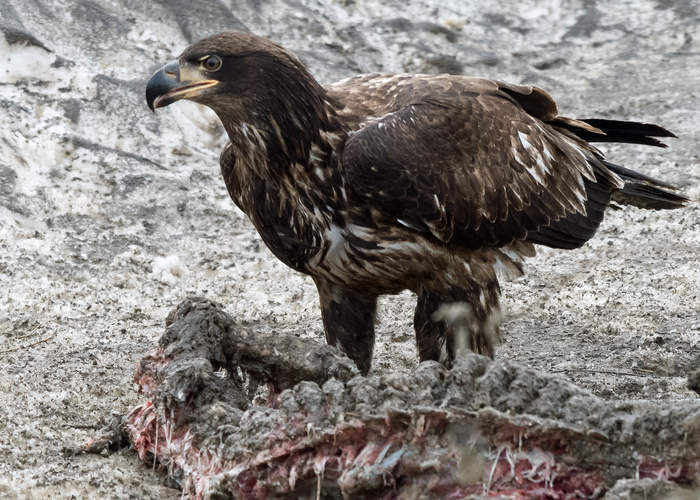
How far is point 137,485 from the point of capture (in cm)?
279

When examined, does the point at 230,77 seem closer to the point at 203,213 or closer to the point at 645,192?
the point at 645,192

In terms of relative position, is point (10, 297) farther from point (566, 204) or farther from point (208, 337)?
point (566, 204)

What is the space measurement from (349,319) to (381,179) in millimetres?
974

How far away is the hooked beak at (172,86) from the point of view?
3457 millimetres

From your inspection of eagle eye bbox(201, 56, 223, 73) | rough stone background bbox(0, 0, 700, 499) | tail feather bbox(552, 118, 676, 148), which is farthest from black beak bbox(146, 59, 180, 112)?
tail feather bbox(552, 118, 676, 148)

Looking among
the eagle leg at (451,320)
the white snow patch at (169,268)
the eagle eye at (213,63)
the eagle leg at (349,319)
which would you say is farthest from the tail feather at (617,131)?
the white snow patch at (169,268)

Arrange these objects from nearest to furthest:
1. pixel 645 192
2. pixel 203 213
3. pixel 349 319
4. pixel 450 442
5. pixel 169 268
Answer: pixel 450 442
pixel 349 319
pixel 645 192
pixel 169 268
pixel 203 213

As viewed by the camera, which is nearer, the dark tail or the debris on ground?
the debris on ground

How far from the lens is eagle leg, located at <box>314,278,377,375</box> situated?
4.16 m

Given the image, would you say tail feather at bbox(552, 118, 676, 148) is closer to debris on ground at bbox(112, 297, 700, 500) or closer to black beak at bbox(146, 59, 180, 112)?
black beak at bbox(146, 59, 180, 112)

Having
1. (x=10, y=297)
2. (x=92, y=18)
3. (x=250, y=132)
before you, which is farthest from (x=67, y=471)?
(x=92, y=18)

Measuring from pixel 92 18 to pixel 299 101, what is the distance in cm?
460

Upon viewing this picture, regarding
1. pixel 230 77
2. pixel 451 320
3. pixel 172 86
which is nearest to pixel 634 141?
pixel 451 320

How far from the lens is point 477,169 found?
12.5 feet
